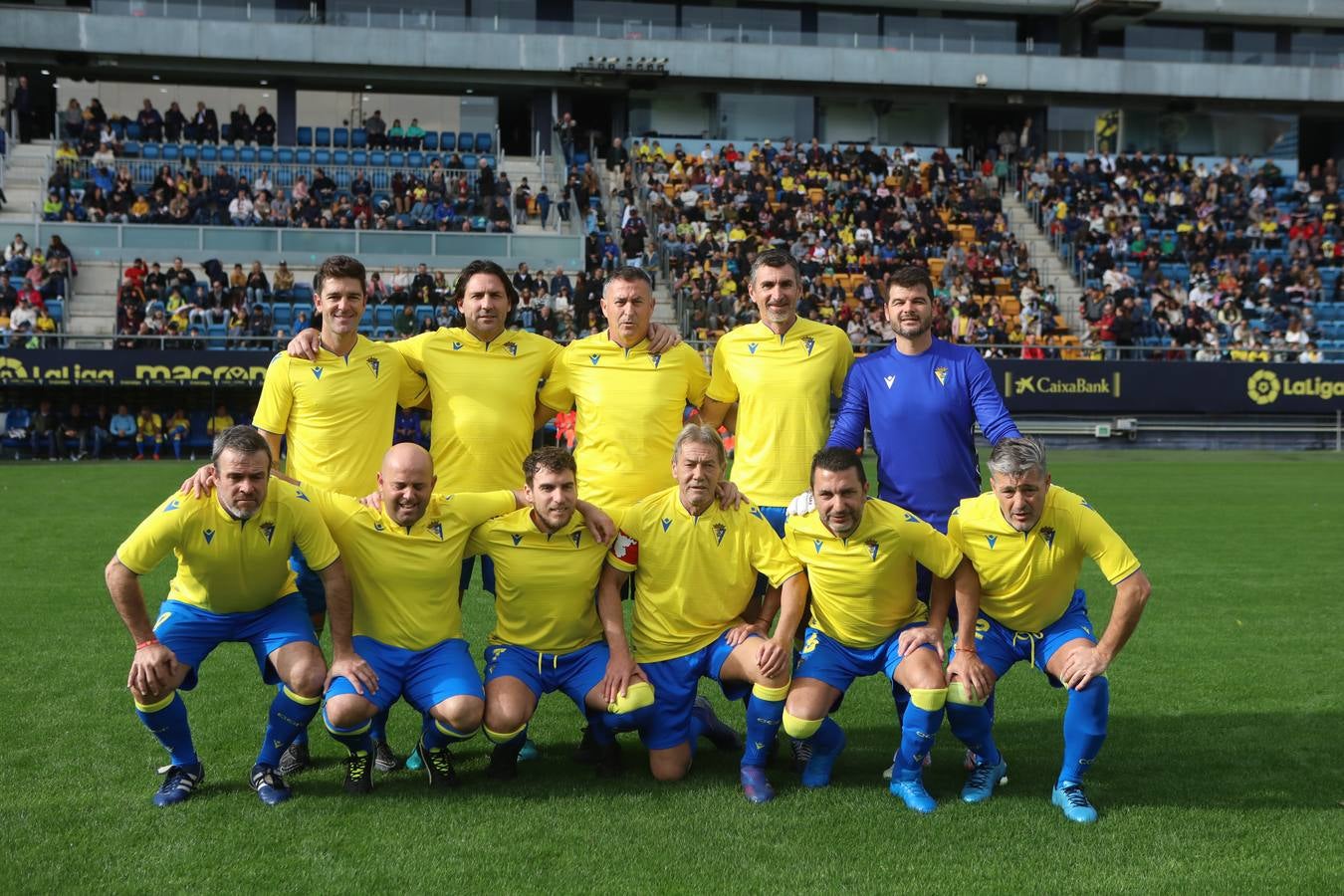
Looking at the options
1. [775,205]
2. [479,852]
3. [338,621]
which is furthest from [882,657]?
[775,205]

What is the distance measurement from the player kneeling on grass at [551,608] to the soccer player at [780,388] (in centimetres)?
85

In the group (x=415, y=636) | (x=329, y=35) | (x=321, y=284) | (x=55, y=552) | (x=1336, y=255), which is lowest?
(x=55, y=552)

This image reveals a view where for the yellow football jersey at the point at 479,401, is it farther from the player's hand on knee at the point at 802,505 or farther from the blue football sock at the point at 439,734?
the player's hand on knee at the point at 802,505

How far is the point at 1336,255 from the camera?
3111cm

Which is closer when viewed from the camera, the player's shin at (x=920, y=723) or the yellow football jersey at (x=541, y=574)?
the player's shin at (x=920, y=723)

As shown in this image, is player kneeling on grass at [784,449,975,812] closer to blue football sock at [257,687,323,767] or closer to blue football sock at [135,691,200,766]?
blue football sock at [257,687,323,767]

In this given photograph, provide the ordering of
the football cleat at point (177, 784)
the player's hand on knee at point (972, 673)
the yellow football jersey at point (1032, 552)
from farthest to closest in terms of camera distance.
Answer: the yellow football jersey at point (1032, 552)
the player's hand on knee at point (972, 673)
the football cleat at point (177, 784)

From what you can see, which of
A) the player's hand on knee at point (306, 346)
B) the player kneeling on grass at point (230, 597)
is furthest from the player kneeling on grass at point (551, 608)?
the player's hand on knee at point (306, 346)

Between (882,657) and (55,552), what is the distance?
8444mm

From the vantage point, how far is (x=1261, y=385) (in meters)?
25.0

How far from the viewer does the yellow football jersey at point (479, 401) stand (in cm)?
559

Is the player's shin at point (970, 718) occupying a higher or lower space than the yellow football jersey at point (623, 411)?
lower

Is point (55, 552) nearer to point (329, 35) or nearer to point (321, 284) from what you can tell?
point (321, 284)

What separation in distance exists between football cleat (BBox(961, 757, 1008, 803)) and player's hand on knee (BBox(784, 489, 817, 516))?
4.04ft
